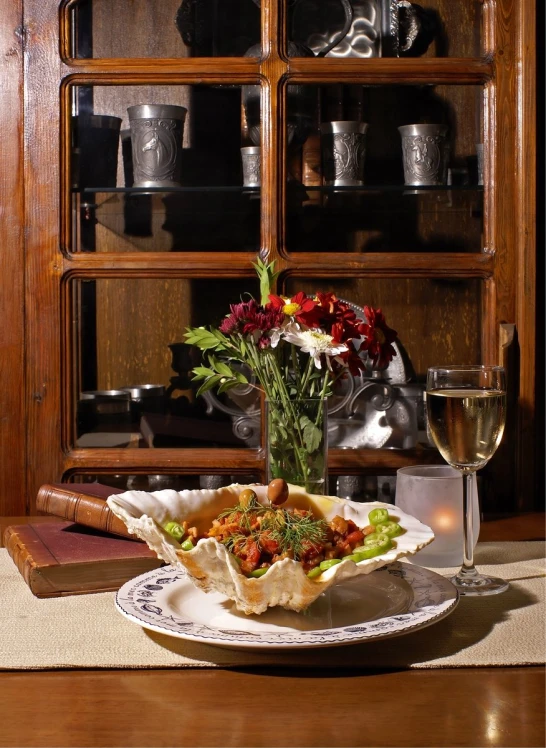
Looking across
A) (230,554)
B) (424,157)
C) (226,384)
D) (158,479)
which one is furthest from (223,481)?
(230,554)

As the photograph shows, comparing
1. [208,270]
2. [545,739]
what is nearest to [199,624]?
[545,739]

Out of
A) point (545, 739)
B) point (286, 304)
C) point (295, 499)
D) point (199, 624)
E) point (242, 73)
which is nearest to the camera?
point (545, 739)

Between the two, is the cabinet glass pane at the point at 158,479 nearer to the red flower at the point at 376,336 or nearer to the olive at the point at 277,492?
the red flower at the point at 376,336

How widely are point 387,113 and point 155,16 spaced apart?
1.50 ft

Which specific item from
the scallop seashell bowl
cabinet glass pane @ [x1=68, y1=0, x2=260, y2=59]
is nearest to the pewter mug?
cabinet glass pane @ [x1=68, y1=0, x2=260, y2=59]

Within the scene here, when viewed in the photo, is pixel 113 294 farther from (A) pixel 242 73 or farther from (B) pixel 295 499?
(B) pixel 295 499

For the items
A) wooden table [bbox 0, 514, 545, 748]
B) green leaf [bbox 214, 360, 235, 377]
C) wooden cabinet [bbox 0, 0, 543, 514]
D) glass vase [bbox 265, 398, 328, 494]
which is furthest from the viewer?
wooden cabinet [bbox 0, 0, 543, 514]

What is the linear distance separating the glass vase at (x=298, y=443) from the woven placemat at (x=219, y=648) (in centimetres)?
28

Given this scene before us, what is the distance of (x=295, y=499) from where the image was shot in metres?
0.92

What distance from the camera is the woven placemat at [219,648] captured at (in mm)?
756

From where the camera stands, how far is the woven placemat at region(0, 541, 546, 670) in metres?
0.76

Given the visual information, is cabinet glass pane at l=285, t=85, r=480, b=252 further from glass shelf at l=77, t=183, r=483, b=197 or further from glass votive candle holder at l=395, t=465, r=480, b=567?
glass votive candle holder at l=395, t=465, r=480, b=567

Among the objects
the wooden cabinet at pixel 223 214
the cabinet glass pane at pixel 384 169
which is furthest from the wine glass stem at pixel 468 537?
the cabinet glass pane at pixel 384 169

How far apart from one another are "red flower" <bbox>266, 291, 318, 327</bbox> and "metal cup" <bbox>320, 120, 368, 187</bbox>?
550 mm
